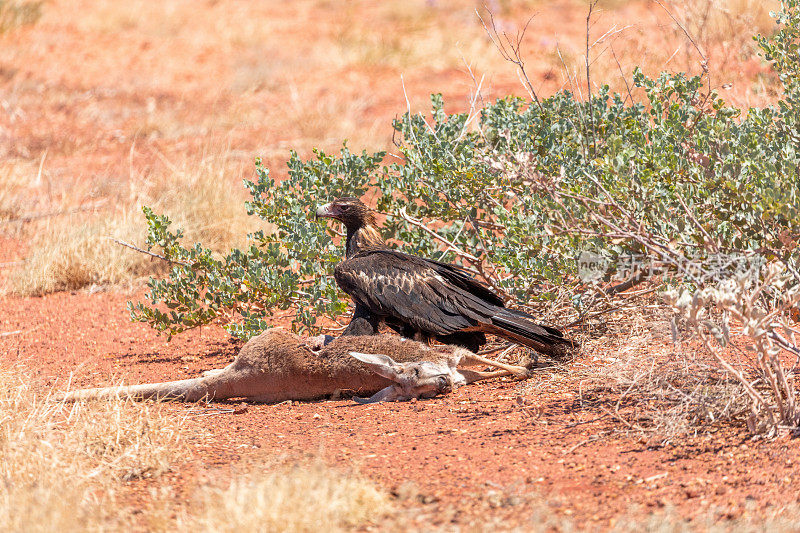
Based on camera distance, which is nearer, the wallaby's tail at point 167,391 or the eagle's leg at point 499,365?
the wallaby's tail at point 167,391

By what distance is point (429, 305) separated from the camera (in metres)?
5.41

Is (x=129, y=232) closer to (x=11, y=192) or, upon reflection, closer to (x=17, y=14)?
(x=11, y=192)

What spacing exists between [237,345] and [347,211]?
5.60 ft

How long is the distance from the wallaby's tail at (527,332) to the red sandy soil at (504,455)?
0.21m

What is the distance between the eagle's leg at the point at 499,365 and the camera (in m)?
5.28

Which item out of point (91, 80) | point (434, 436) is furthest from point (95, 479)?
point (91, 80)

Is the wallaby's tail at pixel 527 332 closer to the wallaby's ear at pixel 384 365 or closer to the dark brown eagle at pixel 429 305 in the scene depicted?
the dark brown eagle at pixel 429 305

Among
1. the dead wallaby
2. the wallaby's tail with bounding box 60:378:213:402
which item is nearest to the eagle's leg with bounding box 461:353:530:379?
the dead wallaby

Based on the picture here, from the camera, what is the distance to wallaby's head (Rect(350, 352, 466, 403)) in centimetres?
509

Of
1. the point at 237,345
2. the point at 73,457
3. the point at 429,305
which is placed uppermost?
the point at 429,305

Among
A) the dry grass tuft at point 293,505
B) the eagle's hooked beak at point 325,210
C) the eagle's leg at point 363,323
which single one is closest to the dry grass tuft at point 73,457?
the dry grass tuft at point 293,505

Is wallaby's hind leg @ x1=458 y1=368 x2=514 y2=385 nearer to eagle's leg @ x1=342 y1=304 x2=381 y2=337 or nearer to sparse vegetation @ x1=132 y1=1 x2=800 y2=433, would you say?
sparse vegetation @ x1=132 y1=1 x2=800 y2=433

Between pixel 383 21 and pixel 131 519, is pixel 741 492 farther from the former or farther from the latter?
pixel 383 21

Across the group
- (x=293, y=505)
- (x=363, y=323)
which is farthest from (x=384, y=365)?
(x=293, y=505)
